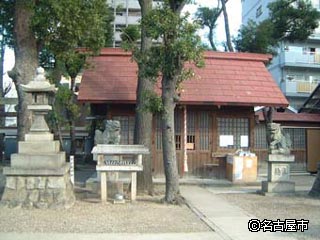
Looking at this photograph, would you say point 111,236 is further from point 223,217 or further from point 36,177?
point 36,177

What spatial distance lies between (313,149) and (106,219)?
16.7 m

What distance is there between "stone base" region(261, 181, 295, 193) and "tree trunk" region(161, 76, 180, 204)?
3.55 m

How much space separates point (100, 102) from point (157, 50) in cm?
610

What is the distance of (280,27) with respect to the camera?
29.0 meters

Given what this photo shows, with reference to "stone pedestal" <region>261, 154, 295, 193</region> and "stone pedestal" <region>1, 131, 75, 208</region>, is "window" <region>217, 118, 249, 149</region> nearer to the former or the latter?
"stone pedestal" <region>261, 154, 295, 193</region>

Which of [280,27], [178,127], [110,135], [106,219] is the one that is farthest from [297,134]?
[106,219]

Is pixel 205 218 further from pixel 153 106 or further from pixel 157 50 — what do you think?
pixel 157 50

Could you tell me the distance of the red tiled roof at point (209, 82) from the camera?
752 inches

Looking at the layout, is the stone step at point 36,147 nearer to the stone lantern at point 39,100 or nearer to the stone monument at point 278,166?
the stone lantern at point 39,100

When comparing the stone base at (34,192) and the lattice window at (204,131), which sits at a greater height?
the lattice window at (204,131)

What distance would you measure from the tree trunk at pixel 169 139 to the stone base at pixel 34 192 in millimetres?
2753

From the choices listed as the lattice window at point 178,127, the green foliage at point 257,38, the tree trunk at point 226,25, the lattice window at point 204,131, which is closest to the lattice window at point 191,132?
the lattice window at point 204,131

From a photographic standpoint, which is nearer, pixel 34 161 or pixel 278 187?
pixel 34 161

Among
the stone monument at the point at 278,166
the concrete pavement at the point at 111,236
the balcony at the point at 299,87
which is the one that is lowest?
the concrete pavement at the point at 111,236
